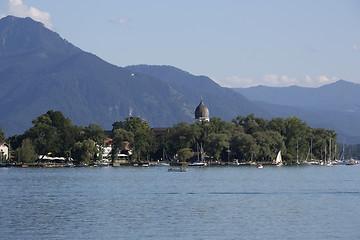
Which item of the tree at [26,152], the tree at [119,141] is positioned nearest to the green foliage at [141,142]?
the tree at [119,141]

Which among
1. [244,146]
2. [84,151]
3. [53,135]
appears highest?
[53,135]

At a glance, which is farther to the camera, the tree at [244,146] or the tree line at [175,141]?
the tree at [244,146]

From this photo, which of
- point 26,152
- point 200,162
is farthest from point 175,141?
point 26,152

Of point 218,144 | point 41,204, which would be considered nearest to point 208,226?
point 41,204

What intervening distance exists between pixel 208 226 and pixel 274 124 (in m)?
145

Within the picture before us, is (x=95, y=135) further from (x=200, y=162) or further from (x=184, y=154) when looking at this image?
(x=200, y=162)

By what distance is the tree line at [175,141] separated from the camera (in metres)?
162

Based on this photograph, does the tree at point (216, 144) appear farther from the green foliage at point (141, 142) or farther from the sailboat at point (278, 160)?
the green foliage at point (141, 142)

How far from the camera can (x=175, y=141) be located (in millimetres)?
182875

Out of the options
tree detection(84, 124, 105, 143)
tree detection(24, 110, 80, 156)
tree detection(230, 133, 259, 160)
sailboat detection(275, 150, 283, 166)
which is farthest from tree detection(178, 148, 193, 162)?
tree detection(24, 110, 80, 156)

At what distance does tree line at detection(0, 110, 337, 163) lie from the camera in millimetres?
161750

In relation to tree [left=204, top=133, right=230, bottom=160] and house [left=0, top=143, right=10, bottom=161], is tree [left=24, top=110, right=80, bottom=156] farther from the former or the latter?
tree [left=204, top=133, right=230, bottom=160]

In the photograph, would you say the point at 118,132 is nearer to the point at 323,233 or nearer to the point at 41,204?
the point at 41,204

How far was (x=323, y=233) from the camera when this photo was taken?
41.3 m
